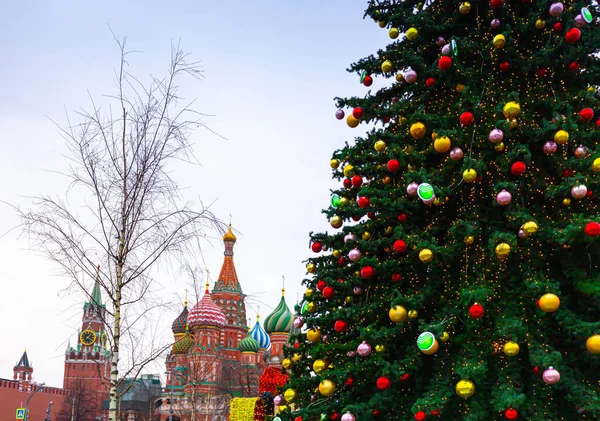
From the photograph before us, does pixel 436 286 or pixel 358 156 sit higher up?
pixel 358 156

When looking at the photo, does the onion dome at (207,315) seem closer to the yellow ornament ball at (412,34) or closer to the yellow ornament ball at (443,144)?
the yellow ornament ball at (412,34)

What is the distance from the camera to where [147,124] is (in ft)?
28.5

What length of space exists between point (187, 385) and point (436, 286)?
130ft

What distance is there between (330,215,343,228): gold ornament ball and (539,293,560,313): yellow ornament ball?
281 cm

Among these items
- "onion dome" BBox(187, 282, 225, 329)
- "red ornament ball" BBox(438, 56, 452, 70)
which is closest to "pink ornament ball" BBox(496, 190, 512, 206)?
"red ornament ball" BBox(438, 56, 452, 70)

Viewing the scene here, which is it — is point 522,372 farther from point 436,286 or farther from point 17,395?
point 17,395

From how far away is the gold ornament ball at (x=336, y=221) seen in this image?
7.48 meters

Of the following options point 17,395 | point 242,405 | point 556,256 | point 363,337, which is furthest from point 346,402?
point 17,395

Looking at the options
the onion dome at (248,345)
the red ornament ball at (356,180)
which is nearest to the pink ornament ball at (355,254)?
the red ornament ball at (356,180)

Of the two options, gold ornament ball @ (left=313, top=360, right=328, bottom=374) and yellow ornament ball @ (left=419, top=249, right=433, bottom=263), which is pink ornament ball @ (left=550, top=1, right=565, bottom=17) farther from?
gold ornament ball @ (left=313, top=360, right=328, bottom=374)

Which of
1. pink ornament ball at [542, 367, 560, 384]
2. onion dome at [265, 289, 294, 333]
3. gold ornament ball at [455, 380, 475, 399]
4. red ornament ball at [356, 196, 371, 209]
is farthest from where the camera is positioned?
onion dome at [265, 289, 294, 333]

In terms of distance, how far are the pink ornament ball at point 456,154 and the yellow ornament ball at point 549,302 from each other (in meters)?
1.76

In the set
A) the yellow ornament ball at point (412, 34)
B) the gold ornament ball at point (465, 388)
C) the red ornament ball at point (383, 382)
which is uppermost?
the yellow ornament ball at point (412, 34)

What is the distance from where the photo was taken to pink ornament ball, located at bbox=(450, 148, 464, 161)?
6312 millimetres
